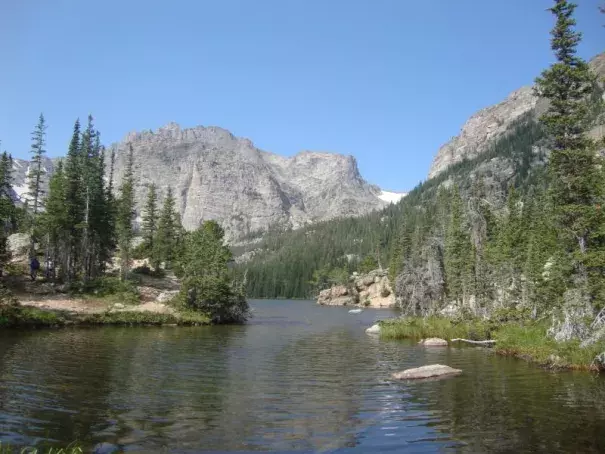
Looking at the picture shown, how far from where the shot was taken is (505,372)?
25281 millimetres

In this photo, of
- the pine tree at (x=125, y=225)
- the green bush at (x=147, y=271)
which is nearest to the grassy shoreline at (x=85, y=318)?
the pine tree at (x=125, y=225)

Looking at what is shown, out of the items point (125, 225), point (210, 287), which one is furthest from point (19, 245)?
point (210, 287)

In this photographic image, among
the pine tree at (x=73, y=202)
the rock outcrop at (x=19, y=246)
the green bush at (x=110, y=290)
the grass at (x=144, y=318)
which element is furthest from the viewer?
the rock outcrop at (x=19, y=246)

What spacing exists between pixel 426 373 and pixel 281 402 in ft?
29.0

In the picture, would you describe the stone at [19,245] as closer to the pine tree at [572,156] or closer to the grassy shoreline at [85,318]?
the grassy shoreline at [85,318]

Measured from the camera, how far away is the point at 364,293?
145 meters

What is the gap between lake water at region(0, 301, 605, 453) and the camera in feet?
45.5

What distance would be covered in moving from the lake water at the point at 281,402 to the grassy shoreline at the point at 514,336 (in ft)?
3.85

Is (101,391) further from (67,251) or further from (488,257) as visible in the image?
(488,257)

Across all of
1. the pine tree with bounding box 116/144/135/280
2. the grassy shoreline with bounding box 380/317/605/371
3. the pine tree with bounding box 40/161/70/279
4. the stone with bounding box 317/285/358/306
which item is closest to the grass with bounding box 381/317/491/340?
the grassy shoreline with bounding box 380/317/605/371

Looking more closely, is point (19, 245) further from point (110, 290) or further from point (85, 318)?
point (85, 318)

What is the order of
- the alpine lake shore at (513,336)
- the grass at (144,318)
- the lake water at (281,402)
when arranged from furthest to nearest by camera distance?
the grass at (144,318) → the alpine lake shore at (513,336) → the lake water at (281,402)

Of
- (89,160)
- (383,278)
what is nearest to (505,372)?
(89,160)

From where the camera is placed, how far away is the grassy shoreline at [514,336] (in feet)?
81.8
